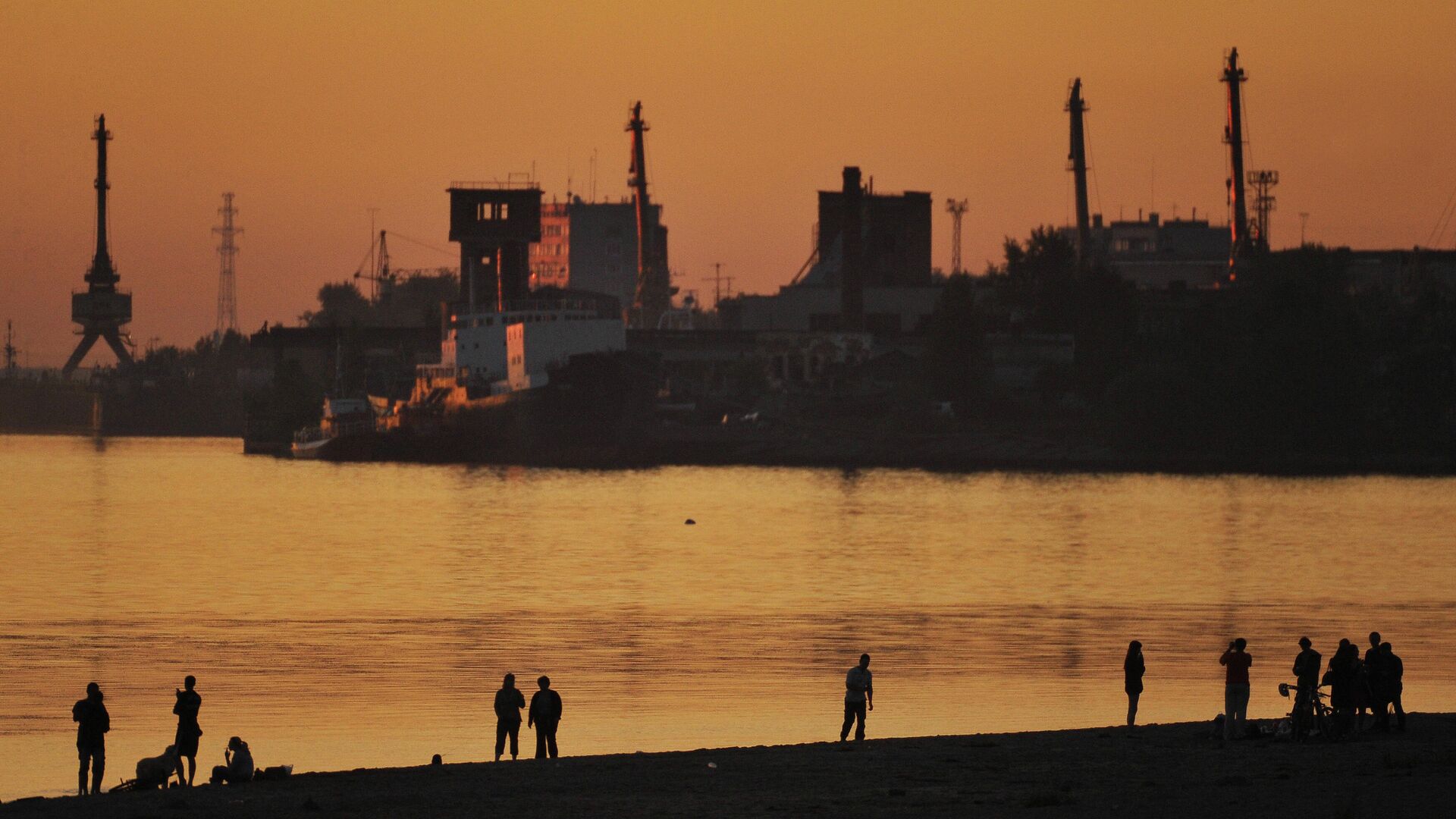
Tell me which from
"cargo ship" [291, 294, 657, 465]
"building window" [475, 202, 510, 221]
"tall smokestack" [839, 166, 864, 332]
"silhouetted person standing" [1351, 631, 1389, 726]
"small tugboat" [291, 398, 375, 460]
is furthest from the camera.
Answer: "building window" [475, 202, 510, 221]

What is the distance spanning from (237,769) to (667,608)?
2857 cm

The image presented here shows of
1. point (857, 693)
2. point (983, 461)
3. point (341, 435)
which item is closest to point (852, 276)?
point (983, 461)

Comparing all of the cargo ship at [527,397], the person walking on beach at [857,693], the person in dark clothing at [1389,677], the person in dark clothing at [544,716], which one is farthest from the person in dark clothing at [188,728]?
the cargo ship at [527,397]

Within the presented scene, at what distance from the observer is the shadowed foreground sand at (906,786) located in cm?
2200

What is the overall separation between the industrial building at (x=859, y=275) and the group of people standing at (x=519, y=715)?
417ft

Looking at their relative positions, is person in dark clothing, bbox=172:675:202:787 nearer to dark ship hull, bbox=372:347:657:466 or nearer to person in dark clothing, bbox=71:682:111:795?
person in dark clothing, bbox=71:682:111:795

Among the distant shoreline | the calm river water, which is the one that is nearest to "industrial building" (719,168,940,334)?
the distant shoreline

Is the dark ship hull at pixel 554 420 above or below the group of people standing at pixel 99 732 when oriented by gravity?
above

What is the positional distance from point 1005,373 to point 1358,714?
122 m

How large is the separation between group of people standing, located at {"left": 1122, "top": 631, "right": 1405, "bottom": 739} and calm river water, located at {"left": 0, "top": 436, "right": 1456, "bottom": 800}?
665cm

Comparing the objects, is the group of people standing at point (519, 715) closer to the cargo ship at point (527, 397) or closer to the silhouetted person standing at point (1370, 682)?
the silhouetted person standing at point (1370, 682)

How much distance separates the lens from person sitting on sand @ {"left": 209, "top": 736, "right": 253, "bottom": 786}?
960 inches

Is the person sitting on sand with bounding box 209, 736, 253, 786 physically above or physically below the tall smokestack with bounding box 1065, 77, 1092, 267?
below

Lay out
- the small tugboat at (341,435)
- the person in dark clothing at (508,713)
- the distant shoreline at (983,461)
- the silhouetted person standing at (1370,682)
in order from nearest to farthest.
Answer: the silhouetted person standing at (1370,682), the person in dark clothing at (508,713), the distant shoreline at (983,461), the small tugboat at (341,435)
